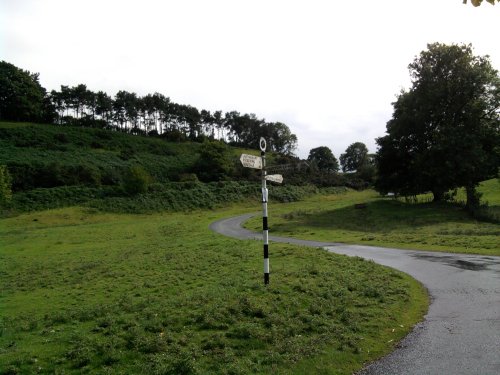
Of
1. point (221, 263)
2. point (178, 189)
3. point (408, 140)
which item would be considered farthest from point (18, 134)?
point (221, 263)

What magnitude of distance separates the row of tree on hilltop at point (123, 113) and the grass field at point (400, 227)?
8220cm

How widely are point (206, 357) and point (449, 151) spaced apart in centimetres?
4265

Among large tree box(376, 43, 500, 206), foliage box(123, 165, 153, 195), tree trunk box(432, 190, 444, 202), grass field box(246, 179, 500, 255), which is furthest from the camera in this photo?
foliage box(123, 165, 153, 195)

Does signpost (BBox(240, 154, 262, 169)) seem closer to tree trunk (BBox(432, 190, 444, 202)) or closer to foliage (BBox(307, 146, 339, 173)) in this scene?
tree trunk (BBox(432, 190, 444, 202))

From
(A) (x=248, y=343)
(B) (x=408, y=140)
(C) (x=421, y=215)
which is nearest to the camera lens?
(A) (x=248, y=343)

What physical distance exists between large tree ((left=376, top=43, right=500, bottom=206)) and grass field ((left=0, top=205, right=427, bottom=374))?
1201 inches

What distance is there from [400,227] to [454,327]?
1133 inches

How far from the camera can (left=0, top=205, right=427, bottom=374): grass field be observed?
7203 millimetres

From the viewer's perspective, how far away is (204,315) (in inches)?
376

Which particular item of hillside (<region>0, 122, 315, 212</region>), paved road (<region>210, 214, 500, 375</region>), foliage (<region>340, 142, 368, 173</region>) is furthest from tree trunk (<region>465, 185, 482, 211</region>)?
foliage (<region>340, 142, 368, 173</region>)

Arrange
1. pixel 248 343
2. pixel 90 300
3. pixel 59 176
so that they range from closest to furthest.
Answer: pixel 248 343
pixel 90 300
pixel 59 176

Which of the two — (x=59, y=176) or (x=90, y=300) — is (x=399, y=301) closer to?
(x=90, y=300)

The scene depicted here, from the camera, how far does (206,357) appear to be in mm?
7258

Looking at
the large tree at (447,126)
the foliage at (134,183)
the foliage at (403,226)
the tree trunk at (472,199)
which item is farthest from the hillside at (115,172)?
the tree trunk at (472,199)
